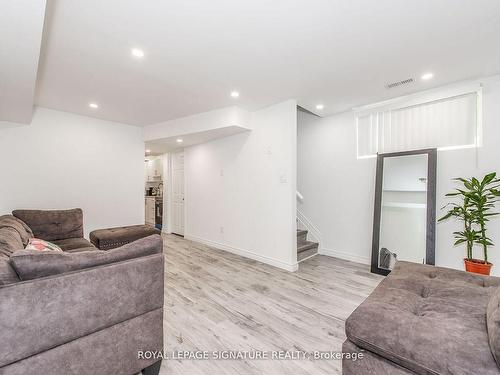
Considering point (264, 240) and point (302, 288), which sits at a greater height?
point (264, 240)

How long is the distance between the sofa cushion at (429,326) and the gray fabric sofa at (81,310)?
123 centimetres

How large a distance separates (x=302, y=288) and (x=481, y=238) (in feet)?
6.62

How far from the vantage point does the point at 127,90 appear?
10.2ft

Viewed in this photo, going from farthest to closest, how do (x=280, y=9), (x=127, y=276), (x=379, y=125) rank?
(x=379, y=125) < (x=280, y=9) < (x=127, y=276)

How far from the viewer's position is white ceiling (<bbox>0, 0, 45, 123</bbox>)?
1.36 meters

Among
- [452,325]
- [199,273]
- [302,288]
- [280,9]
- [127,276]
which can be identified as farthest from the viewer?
[199,273]

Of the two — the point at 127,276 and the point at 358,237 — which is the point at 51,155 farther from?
Answer: the point at 358,237

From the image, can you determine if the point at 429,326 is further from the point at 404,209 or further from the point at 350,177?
the point at 350,177

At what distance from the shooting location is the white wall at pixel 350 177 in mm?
2742

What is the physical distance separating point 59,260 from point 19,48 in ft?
5.45

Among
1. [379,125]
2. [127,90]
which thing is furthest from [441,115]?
[127,90]

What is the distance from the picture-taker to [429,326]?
109 centimetres

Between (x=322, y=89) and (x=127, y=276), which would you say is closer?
(x=127, y=276)

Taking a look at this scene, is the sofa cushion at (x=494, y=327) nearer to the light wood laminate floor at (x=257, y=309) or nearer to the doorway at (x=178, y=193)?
the light wood laminate floor at (x=257, y=309)
